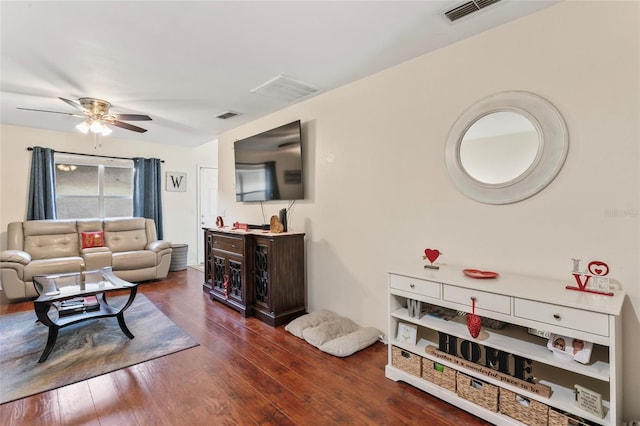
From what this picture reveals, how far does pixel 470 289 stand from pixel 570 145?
3.38 ft

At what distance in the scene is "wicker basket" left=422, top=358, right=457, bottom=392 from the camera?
1.92m

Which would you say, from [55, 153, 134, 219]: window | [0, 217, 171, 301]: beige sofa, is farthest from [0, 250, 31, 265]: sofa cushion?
[55, 153, 134, 219]: window

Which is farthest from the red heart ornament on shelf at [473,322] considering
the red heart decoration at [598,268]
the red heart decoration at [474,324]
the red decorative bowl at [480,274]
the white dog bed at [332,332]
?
A: the white dog bed at [332,332]

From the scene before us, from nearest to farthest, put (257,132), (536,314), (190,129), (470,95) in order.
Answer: (536,314)
(470,95)
(257,132)
(190,129)

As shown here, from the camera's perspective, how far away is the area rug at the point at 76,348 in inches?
85.9

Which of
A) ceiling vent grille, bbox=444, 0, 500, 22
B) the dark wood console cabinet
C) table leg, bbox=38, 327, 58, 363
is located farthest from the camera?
the dark wood console cabinet

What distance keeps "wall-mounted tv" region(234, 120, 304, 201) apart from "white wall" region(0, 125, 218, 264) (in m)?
2.40

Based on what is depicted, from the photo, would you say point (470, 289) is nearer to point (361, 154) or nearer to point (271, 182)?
point (361, 154)

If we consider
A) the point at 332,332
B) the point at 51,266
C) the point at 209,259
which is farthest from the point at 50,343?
the point at 332,332

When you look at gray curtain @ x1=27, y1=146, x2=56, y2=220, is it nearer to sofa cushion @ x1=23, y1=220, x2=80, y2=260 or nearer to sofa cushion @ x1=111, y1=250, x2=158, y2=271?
sofa cushion @ x1=23, y1=220, x2=80, y2=260

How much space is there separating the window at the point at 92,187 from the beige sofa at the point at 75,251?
436 mm

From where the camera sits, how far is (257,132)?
169 inches

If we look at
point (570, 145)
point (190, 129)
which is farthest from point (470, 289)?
point (190, 129)

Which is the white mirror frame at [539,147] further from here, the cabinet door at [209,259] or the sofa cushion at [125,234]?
the sofa cushion at [125,234]
